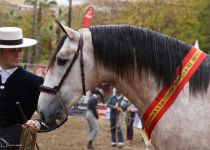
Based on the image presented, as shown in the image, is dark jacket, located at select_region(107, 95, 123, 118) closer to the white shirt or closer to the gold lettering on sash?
the white shirt

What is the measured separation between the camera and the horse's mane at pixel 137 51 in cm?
410

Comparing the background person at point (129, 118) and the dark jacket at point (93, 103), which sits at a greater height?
the dark jacket at point (93, 103)

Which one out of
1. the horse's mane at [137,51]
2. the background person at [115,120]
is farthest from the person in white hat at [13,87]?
the background person at [115,120]

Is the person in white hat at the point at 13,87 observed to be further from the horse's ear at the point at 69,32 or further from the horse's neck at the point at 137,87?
the horse's neck at the point at 137,87

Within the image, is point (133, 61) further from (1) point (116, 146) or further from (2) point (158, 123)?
(1) point (116, 146)

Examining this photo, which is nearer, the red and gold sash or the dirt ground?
the red and gold sash

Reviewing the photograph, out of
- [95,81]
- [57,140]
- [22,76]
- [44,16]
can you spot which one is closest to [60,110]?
[95,81]

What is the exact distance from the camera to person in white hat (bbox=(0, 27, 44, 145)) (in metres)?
4.63

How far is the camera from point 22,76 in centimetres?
471

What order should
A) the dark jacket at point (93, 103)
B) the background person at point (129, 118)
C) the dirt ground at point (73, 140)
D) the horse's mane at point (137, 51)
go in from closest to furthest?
the horse's mane at point (137, 51) → the dirt ground at point (73, 140) → the dark jacket at point (93, 103) → the background person at point (129, 118)

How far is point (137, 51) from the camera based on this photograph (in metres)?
4.14

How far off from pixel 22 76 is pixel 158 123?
1.45 meters

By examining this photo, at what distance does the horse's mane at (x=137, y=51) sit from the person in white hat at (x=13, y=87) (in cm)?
84

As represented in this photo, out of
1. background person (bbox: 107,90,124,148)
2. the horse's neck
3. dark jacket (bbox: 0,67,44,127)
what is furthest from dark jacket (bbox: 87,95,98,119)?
the horse's neck
